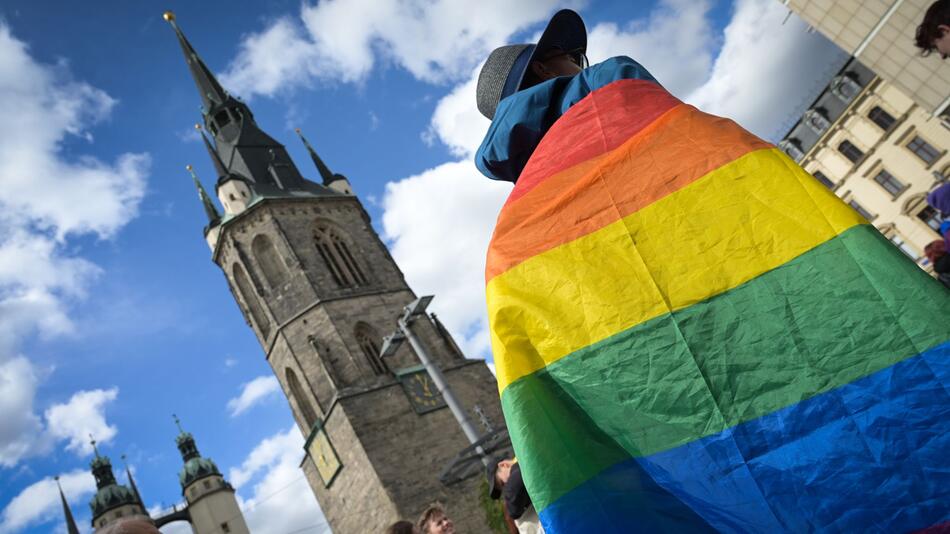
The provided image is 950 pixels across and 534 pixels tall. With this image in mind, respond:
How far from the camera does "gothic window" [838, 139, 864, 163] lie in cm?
3322

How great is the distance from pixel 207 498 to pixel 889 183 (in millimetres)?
57513

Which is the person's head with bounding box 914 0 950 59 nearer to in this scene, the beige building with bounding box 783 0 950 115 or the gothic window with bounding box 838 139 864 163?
the beige building with bounding box 783 0 950 115

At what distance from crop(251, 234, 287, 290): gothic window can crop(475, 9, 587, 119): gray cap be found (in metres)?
29.5

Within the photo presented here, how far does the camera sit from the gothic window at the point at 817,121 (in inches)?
1366

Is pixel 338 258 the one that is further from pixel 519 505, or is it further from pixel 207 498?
pixel 207 498

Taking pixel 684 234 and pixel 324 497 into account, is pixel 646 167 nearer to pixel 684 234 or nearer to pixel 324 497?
pixel 684 234

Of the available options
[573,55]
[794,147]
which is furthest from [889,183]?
[573,55]

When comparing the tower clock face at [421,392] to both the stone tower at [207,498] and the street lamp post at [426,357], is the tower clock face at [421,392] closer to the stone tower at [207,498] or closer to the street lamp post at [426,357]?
the street lamp post at [426,357]

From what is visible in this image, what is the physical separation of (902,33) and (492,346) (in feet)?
54.0

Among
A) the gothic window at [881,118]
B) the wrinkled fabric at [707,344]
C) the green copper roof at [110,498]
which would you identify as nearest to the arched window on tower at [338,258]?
the gothic window at [881,118]

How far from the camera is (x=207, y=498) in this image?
61250 millimetres

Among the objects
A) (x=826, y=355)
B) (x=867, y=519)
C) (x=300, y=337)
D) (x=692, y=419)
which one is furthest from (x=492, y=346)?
(x=300, y=337)

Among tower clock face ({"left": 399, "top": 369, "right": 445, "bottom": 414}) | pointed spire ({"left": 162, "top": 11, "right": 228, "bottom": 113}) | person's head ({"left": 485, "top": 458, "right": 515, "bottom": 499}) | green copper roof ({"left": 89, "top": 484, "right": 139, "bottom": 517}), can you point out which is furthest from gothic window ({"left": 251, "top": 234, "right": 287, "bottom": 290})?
green copper roof ({"left": 89, "top": 484, "right": 139, "bottom": 517})

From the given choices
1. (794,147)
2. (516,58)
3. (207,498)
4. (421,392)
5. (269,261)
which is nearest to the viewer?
(516,58)
